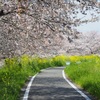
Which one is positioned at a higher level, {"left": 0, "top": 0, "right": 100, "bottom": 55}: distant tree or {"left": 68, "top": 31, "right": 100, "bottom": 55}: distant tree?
{"left": 0, "top": 0, "right": 100, "bottom": 55}: distant tree

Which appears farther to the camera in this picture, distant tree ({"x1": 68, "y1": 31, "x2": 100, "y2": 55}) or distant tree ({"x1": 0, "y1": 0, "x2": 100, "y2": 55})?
distant tree ({"x1": 68, "y1": 31, "x2": 100, "y2": 55})

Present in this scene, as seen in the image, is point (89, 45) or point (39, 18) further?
point (89, 45)

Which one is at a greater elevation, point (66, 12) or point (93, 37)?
point (66, 12)

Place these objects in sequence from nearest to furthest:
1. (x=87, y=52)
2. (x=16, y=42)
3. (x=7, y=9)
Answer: (x=7, y=9)
(x=16, y=42)
(x=87, y=52)

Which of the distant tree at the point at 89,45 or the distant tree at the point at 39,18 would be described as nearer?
the distant tree at the point at 39,18

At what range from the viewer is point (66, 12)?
1562cm

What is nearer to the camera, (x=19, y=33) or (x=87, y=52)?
(x=19, y=33)

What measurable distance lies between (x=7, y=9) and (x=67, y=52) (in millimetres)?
75153

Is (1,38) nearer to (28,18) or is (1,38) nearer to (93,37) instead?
(28,18)

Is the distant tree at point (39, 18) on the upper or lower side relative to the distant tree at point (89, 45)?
upper

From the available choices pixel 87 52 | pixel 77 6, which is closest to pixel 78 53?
pixel 87 52

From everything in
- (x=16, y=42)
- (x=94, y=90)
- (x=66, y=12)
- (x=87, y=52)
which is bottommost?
(x=87, y=52)

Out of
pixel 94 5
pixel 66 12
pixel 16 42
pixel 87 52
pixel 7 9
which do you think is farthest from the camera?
pixel 87 52

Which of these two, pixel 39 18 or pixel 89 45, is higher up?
pixel 39 18
